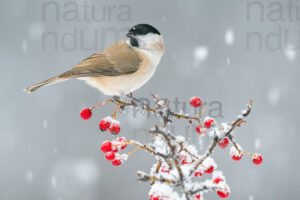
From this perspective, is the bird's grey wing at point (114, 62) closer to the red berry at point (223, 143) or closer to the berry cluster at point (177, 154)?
the berry cluster at point (177, 154)

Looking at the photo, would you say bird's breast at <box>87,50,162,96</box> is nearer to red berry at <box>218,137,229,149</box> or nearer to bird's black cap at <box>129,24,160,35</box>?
bird's black cap at <box>129,24,160,35</box>

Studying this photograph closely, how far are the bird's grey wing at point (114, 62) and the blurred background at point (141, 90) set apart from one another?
12.6ft

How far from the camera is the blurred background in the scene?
6.77m

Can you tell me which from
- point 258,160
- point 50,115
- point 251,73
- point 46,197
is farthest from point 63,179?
point 258,160

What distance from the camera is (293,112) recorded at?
7.55m

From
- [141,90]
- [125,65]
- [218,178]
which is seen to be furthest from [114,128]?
[141,90]

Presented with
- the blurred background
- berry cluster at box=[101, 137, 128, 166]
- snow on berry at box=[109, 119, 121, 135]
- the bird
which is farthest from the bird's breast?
the blurred background

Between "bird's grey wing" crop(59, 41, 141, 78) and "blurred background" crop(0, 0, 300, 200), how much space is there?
3.85 meters

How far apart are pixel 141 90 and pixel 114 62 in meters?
3.99

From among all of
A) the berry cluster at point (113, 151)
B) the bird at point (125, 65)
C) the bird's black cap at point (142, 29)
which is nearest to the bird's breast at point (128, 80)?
the bird at point (125, 65)

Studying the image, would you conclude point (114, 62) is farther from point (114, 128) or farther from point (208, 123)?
point (208, 123)

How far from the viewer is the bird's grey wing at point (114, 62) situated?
88.6 inches

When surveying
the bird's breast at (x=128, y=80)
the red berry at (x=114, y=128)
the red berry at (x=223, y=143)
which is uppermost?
the bird's breast at (x=128, y=80)

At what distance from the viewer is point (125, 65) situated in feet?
7.65
